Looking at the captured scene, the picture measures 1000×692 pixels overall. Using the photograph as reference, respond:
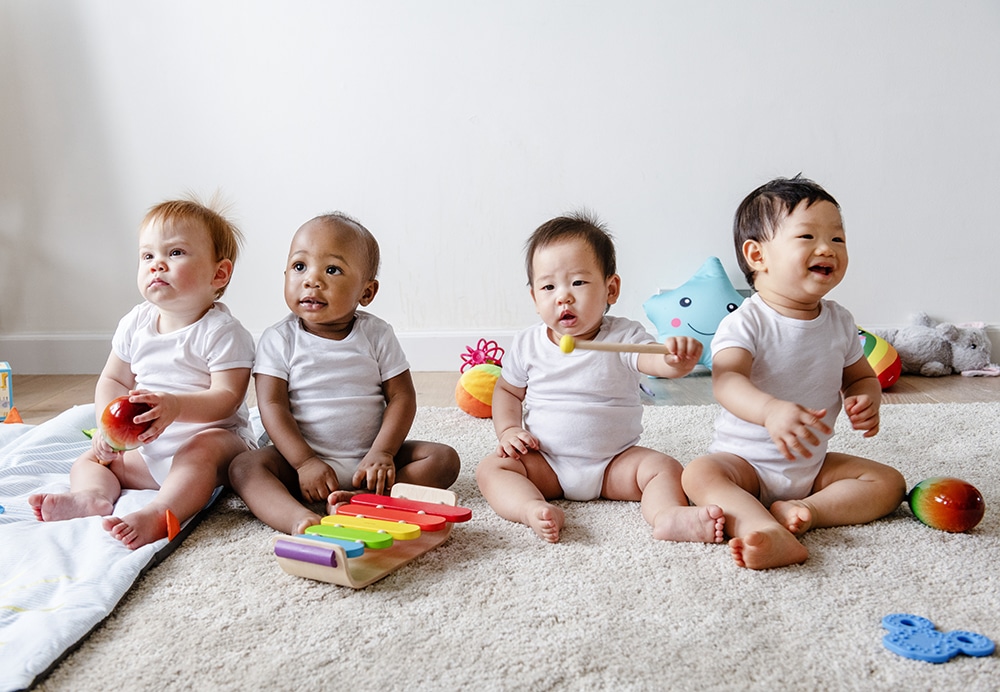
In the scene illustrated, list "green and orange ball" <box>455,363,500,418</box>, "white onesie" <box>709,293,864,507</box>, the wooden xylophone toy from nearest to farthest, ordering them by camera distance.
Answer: the wooden xylophone toy → "white onesie" <box>709,293,864,507</box> → "green and orange ball" <box>455,363,500,418</box>

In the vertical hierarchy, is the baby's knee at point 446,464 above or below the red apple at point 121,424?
below

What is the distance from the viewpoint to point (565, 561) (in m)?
1.10

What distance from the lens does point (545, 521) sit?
1.17 m

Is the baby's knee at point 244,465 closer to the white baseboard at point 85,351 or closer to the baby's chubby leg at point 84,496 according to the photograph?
the baby's chubby leg at point 84,496

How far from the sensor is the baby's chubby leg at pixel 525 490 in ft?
3.86

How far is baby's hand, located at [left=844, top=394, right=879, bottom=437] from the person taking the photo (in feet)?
3.76

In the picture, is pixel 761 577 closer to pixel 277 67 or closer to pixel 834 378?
pixel 834 378

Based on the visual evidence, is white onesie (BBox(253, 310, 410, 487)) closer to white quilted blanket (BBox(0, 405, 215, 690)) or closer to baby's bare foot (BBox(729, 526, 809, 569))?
white quilted blanket (BBox(0, 405, 215, 690))

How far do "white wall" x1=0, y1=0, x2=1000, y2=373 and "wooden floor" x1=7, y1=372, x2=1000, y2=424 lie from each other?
265 mm

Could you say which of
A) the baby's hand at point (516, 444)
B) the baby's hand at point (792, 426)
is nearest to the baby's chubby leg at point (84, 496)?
the baby's hand at point (516, 444)

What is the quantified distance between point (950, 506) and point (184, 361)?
1.13 meters

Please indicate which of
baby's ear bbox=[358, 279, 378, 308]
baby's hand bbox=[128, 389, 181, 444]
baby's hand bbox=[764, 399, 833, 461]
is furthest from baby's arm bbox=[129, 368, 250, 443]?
baby's hand bbox=[764, 399, 833, 461]

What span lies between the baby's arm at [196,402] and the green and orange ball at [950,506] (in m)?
1.01

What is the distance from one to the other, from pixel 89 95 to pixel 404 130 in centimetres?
93
